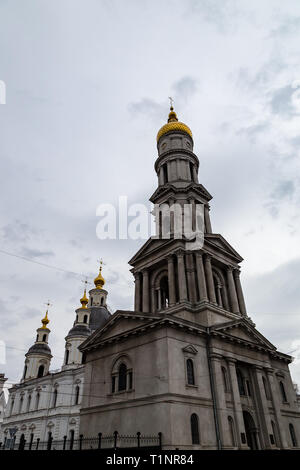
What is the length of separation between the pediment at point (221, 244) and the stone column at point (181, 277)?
10.5 ft

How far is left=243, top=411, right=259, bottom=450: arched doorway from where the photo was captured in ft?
75.8

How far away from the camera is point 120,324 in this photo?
2411 centimetres

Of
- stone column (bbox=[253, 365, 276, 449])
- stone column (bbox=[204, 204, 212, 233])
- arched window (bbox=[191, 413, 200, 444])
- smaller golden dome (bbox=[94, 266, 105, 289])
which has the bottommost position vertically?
arched window (bbox=[191, 413, 200, 444])

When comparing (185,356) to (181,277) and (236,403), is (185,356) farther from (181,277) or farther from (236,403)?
(181,277)

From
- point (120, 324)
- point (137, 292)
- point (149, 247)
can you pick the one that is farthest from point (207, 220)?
point (120, 324)

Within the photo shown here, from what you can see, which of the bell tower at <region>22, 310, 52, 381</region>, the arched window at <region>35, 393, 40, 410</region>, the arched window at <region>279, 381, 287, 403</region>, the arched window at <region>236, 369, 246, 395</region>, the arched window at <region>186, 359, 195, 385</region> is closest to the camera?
the arched window at <region>186, 359, 195, 385</region>

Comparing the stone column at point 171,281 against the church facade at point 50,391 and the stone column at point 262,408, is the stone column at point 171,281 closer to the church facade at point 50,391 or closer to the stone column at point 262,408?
the stone column at point 262,408

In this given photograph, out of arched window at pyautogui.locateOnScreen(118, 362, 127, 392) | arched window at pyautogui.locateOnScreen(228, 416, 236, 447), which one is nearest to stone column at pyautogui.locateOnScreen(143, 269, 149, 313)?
arched window at pyautogui.locateOnScreen(118, 362, 127, 392)

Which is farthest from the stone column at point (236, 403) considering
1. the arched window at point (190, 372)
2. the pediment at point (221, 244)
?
the pediment at point (221, 244)

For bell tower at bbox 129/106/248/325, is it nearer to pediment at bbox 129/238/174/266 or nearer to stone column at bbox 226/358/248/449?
pediment at bbox 129/238/174/266

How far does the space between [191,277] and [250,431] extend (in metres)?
11.7

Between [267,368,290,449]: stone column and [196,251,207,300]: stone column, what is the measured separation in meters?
8.10

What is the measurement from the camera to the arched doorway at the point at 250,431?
23.1m
